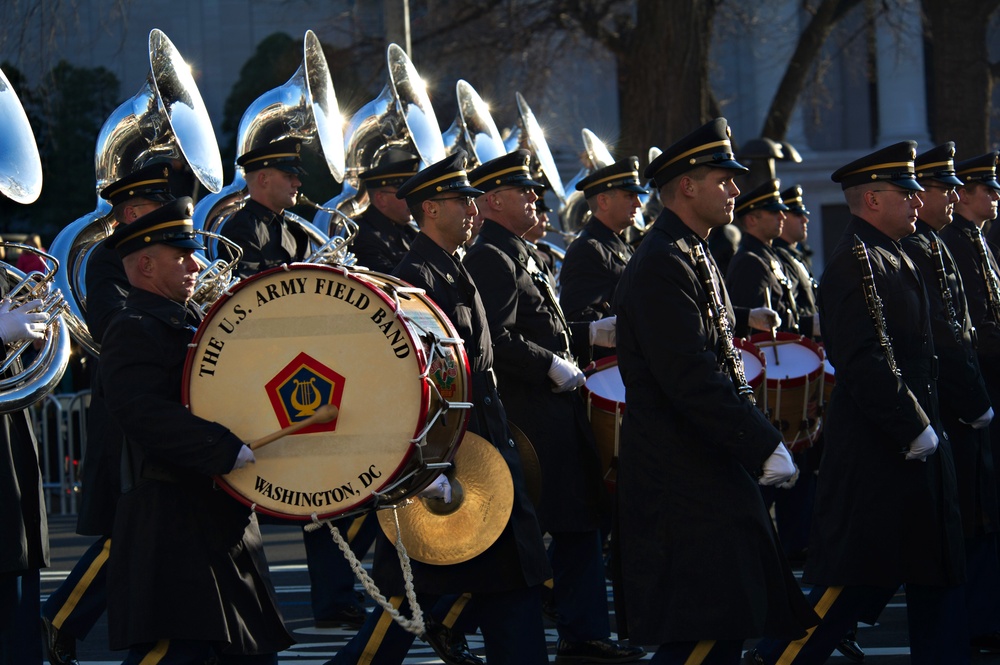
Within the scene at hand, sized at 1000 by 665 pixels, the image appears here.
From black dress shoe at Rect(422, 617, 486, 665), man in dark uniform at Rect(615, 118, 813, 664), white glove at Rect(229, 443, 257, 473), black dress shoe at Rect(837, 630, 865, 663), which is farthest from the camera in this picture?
black dress shoe at Rect(837, 630, 865, 663)

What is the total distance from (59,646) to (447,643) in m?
1.57

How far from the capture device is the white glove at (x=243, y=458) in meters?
4.49

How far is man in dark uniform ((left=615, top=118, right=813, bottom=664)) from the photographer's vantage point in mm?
4738

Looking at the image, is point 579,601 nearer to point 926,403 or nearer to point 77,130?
point 926,403

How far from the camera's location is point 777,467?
187 inches

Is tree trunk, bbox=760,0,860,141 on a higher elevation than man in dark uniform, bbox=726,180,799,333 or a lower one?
higher

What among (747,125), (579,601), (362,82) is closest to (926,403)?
(579,601)

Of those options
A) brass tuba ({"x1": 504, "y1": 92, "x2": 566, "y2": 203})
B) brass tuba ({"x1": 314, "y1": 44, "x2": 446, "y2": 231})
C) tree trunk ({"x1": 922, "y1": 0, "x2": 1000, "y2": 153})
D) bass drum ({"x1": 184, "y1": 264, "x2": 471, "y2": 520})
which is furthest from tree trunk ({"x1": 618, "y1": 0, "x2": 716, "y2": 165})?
bass drum ({"x1": 184, "y1": 264, "x2": 471, "y2": 520})

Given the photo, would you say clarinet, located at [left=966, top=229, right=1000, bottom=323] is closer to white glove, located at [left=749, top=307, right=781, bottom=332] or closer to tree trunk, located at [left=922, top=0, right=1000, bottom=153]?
white glove, located at [left=749, top=307, right=781, bottom=332]

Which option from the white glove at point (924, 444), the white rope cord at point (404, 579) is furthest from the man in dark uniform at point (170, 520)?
the white glove at point (924, 444)

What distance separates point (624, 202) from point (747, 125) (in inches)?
834

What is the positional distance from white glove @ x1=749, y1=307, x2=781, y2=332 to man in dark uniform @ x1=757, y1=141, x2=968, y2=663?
1869 mm

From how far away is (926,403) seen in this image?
5.50 metres

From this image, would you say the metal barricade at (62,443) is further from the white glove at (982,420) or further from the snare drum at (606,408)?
the white glove at (982,420)
